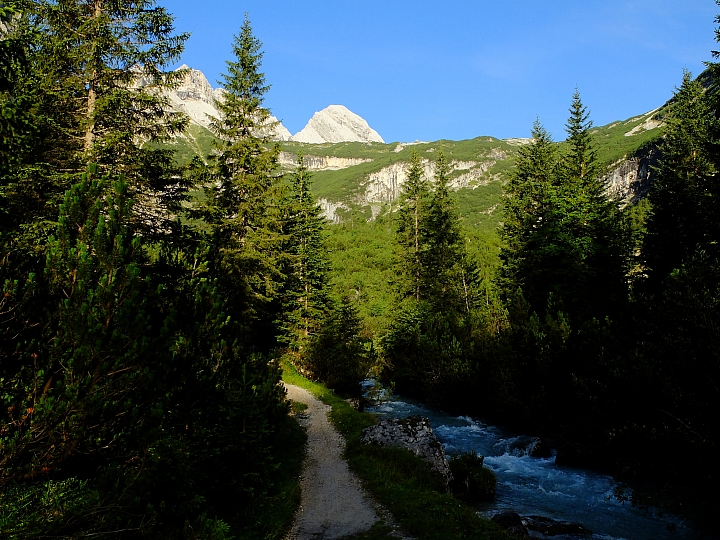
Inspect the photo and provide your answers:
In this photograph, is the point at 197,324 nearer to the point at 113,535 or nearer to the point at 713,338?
the point at 113,535

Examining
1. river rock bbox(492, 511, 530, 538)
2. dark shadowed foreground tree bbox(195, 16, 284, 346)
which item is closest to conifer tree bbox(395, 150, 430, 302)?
dark shadowed foreground tree bbox(195, 16, 284, 346)

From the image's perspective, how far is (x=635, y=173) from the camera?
130 metres

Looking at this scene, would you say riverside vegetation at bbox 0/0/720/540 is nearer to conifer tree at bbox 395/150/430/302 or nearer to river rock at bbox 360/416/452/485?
conifer tree at bbox 395/150/430/302

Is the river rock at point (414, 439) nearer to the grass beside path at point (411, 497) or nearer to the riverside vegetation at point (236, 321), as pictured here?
the grass beside path at point (411, 497)

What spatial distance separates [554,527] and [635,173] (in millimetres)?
148108

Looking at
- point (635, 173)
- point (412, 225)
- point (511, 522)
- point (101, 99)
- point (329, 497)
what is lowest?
point (511, 522)

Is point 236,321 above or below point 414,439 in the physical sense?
above

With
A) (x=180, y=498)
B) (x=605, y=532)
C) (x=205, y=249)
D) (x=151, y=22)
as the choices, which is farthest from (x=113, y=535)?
(x=151, y=22)

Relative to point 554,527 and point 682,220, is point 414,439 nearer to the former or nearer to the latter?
point 554,527

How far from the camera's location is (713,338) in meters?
9.05

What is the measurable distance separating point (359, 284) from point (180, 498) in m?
70.4

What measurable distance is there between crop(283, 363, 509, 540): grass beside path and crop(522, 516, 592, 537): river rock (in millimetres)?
2047

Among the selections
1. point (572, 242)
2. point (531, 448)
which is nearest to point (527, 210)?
point (572, 242)

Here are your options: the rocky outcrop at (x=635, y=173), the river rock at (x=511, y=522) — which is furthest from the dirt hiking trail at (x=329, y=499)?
the rocky outcrop at (x=635, y=173)
